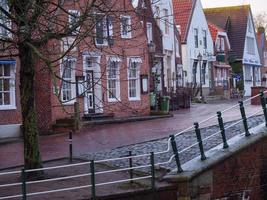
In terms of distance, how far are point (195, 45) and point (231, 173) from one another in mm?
38391

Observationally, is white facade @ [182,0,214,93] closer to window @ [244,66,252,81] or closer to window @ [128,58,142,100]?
window @ [244,66,252,81]

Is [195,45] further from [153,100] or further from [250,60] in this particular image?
[153,100]

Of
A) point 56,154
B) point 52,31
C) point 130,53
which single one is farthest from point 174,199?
point 130,53

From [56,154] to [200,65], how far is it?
36.0m

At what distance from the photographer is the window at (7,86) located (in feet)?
83.0

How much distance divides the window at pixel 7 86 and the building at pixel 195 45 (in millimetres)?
24801

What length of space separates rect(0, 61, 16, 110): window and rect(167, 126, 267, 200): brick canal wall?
12.4 metres

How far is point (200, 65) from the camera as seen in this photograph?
175 feet

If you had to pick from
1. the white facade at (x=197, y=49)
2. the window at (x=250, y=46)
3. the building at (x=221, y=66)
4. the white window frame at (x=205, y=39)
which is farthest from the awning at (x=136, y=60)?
the window at (x=250, y=46)

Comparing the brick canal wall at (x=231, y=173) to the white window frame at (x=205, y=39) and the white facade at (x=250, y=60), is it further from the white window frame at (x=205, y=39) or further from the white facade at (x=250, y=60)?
the white facade at (x=250, y=60)

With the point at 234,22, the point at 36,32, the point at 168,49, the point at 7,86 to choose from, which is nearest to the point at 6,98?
the point at 7,86

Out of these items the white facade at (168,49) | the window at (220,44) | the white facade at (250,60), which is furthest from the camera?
the white facade at (250,60)

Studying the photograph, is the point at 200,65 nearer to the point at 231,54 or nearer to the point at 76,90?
the point at 231,54

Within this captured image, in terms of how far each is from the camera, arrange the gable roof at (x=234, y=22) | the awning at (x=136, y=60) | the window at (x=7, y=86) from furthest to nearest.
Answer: the gable roof at (x=234, y=22)
the awning at (x=136, y=60)
the window at (x=7, y=86)
